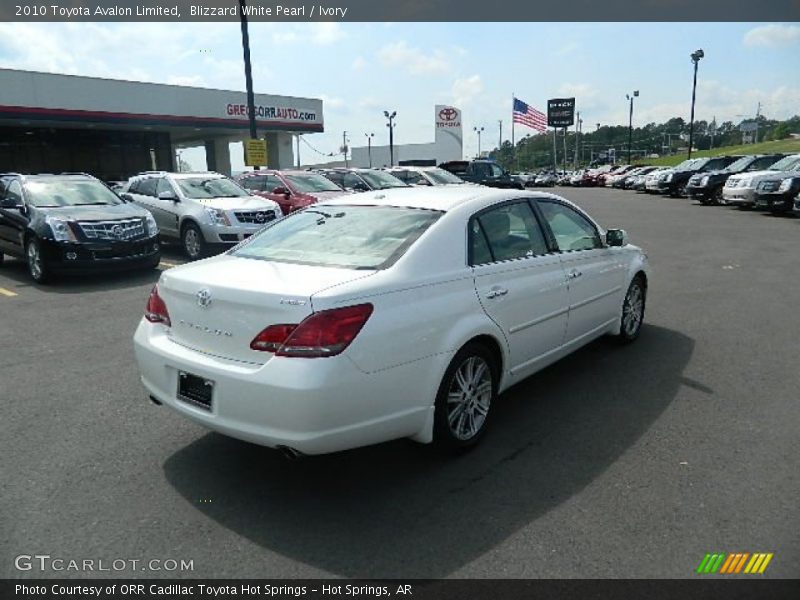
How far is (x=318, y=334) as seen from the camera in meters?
2.81

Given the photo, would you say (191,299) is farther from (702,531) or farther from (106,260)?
(106,260)

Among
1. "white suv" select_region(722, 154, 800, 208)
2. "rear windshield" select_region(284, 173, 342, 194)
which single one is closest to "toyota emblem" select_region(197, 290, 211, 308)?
"rear windshield" select_region(284, 173, 342, 194)

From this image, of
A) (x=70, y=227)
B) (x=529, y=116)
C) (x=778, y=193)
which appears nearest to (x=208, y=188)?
(x=70, y=227)

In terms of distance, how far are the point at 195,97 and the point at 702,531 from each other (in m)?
32.0

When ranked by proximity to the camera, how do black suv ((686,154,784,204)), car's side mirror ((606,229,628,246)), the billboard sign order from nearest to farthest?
car's side mirror ((606,229,628,246)) → black suv ((686,154,784,204)) → the billboard sign

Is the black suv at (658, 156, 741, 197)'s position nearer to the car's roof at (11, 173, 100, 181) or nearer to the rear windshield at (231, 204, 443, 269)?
the car's roof at (11, 173, 100, 181)

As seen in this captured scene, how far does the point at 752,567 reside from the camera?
8.48 feet

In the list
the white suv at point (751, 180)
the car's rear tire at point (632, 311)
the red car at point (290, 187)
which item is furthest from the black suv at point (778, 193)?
the car's rear tire at point (632, 311)

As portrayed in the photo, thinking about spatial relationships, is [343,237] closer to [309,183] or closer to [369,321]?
[369,321]

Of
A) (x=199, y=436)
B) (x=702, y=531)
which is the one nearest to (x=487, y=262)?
(x=702, y=531)

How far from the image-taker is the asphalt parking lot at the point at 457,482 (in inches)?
105

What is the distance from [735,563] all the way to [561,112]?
76204mm

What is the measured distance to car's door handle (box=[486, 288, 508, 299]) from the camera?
3.61 metres
